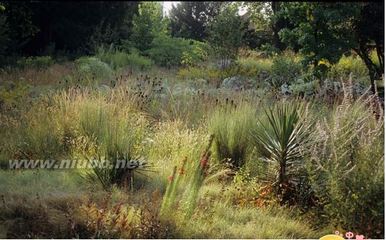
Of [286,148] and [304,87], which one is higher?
[304,87]

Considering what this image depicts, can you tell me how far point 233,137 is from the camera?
483cm

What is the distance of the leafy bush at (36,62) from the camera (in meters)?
6.75

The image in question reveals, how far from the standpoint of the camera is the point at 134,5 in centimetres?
799

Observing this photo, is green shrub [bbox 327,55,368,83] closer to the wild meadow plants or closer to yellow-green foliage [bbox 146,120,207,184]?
the wild meadow plants

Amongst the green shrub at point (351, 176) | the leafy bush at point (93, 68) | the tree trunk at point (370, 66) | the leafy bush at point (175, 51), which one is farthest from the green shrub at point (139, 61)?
the green shrub at point (351, 176)

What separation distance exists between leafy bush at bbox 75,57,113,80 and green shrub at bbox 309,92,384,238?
13.3 feet

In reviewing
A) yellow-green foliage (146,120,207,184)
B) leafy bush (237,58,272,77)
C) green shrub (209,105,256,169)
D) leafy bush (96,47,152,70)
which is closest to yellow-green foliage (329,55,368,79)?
leafy bush (237,58,272,77)

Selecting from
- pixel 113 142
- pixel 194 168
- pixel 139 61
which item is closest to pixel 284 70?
pixel 139 61

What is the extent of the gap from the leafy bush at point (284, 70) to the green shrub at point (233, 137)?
1.93 meters

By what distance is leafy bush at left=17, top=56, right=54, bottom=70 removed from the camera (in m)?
6.75

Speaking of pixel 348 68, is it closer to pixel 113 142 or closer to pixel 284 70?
pixel 284 70

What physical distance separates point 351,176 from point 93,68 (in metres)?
4.63

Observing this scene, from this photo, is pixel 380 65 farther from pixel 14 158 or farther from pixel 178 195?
pixel 14 158

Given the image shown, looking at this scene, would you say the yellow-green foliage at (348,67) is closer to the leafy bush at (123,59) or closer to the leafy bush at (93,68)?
the leafy bush at (123,59)
